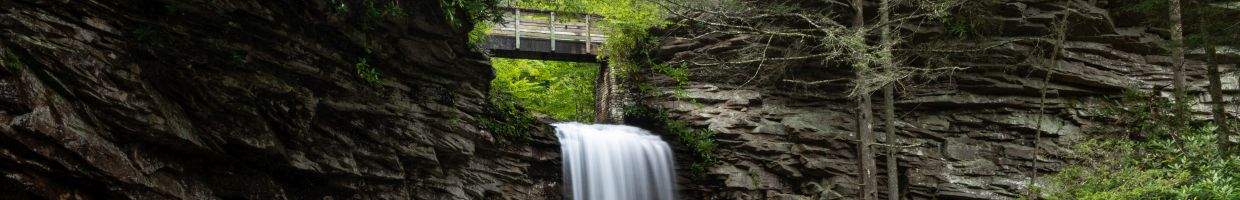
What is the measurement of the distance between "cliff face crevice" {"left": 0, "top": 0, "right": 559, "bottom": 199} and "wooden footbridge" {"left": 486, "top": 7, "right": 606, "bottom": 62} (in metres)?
4.02

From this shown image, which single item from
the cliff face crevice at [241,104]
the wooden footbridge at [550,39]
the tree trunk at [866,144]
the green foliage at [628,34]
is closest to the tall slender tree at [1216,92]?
the tree trunk at [866,144]

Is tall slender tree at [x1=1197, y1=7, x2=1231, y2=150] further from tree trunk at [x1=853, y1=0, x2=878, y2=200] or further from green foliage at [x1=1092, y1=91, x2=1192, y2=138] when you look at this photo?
tree trunk at [x1=853, y1=0, x2=878, y2=200]

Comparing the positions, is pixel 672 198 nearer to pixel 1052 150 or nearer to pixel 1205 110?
pixel 1052 150

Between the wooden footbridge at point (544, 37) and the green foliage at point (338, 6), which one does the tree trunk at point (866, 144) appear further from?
the green foliage at point (338, 6)

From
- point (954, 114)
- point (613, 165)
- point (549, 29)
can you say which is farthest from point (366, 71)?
point (954, 114)

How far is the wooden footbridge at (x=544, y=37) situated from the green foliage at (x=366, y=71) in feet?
19.9

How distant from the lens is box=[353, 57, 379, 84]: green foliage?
1057cm

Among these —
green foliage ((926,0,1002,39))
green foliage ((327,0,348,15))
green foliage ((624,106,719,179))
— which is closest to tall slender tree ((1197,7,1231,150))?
green foliage ((926,0,1002,39))

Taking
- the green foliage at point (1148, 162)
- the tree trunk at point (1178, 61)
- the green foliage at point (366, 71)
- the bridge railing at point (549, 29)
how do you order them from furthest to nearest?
the bridge railing at point (549, 29)
the tree trunk at point (1178, 61)
the green foliage at point (1148, 162)
the green foliage at point (366, 71)

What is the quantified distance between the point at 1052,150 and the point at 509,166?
911 centimetres

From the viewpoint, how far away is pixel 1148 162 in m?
13.4

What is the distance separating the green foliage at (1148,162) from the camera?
1109 centimetres

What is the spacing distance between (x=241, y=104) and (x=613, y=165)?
6.58 m

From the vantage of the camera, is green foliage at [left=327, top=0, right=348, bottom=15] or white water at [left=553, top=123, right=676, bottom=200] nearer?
green foliage at [left=327, top=0, right=348, bottom=15]
